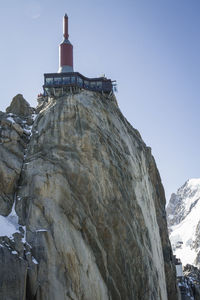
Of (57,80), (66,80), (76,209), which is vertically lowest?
(76,209)

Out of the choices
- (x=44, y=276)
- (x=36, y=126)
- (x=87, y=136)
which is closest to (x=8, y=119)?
(x=36, y=126)

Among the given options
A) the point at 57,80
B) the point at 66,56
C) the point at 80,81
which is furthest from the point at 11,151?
the point at 66,56

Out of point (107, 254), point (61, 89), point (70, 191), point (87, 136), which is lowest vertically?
point (107, 254)

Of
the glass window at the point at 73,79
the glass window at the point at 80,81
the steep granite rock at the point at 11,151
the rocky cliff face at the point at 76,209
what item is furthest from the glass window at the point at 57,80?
the steep granite rock at the point at 11,151

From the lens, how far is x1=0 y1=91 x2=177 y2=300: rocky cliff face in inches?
1762

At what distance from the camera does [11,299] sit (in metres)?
39.2

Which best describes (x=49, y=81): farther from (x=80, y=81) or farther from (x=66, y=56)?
(x=66, y=56)

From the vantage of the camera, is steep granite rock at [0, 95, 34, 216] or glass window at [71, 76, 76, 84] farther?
glass window at [71, 76, 76, 84]

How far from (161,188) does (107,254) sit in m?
46.8

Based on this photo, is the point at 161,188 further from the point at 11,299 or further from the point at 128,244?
the point at 11,299

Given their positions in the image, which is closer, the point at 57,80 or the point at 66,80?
the point at 66,80

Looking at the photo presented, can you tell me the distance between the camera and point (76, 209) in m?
52.9

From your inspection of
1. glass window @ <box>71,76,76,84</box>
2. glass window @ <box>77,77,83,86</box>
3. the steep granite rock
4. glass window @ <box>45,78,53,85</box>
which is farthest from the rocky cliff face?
glass window @ <box>77,77,83,86</box>

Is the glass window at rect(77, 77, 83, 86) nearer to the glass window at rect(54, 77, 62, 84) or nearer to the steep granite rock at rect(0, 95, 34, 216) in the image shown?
the glass window at rect(54, 77, 62, 84)
